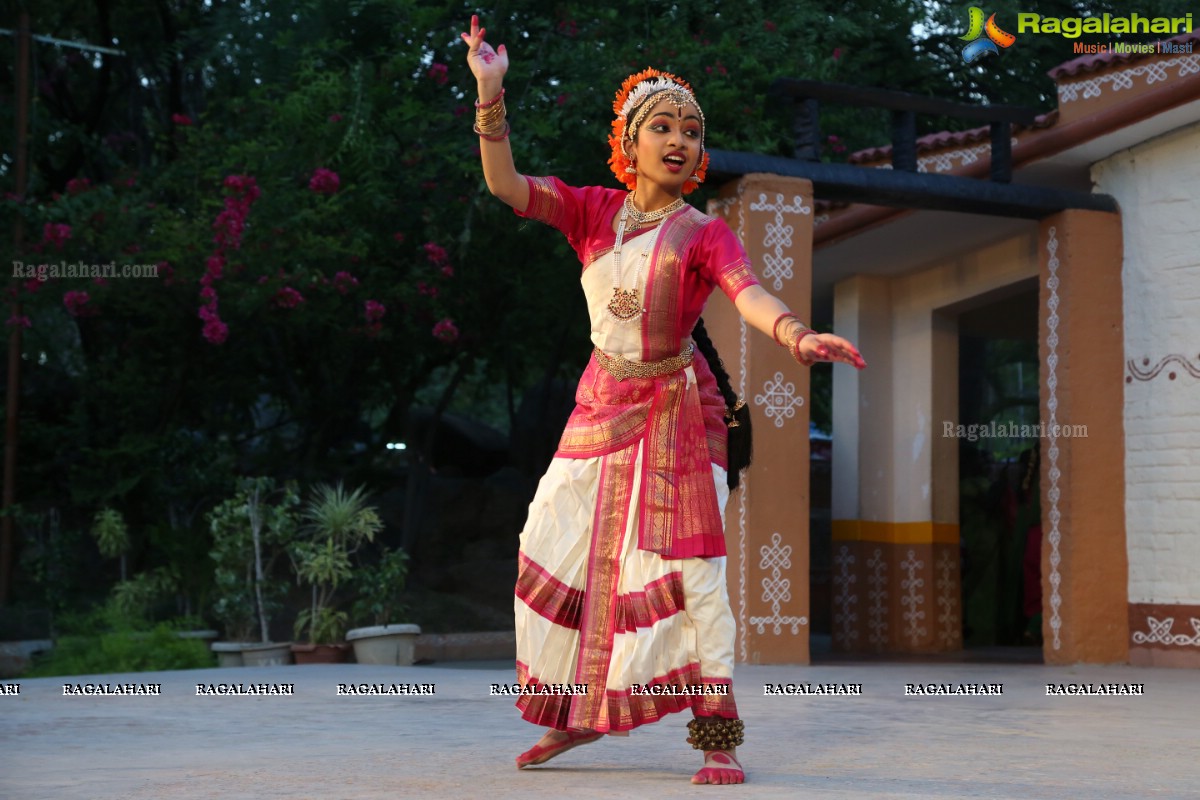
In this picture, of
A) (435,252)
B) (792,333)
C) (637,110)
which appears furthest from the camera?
(435,252)

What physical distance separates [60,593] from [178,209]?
3.36 metres

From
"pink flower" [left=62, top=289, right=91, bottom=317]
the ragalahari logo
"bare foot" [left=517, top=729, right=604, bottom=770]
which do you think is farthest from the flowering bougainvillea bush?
"bare foot" [left=517, top=729, right=604, bottom=770]

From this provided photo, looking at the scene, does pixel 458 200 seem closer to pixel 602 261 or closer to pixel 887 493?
pixel 887 493

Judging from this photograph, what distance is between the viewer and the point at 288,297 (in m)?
11.5

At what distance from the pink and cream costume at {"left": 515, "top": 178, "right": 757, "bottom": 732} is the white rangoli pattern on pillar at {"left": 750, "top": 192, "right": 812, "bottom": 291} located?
165 inches

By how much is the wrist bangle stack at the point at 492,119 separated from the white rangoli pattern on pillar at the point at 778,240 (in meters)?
4.39

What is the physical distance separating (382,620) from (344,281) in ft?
9.47

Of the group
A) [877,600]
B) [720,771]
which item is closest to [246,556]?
[877,600]

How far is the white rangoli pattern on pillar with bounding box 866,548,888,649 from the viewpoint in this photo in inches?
449

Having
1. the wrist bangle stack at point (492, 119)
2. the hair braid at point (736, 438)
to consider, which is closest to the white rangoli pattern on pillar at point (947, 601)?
the hair braid at point (736, 438)

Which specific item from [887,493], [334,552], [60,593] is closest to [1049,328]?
[887,493]

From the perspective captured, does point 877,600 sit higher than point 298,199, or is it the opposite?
point 298,199

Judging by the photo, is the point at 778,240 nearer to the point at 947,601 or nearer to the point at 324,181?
the point at 947,601

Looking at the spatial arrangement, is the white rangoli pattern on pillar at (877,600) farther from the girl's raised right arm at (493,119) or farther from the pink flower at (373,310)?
the girl's raised right arm at (493,119)
